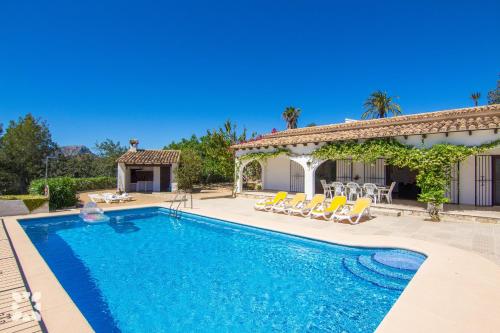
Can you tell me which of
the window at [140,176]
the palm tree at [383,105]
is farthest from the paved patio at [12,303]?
the palm tree at [383,105]

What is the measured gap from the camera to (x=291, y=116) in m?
40.7

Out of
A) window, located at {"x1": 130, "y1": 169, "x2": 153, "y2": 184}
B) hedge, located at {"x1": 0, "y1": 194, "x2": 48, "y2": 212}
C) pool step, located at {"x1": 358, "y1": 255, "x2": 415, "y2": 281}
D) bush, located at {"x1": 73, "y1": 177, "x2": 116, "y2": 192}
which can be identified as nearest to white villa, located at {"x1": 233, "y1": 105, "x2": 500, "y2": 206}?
pool step, located at {"x1": 358, "y1": 255, "x2": 415, "y2": 281}

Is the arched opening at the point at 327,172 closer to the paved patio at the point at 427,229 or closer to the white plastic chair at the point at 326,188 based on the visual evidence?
the white plastic chair at the point at 326,188

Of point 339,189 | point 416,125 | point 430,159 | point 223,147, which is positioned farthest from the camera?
point 223,147

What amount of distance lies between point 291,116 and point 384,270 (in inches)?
1409

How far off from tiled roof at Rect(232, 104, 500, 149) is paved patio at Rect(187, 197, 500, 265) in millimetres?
3652

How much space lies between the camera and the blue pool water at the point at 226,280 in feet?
Result: 15.8

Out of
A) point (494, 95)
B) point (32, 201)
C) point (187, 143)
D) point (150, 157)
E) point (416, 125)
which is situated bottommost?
point (32, 201)

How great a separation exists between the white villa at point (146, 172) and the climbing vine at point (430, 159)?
55.2 ft

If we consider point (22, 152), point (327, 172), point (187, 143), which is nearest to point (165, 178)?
point (327, 172)

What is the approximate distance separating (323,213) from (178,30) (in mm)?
15217

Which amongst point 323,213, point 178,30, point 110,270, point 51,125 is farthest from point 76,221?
point 51,125

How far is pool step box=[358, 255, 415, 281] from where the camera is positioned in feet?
20.0

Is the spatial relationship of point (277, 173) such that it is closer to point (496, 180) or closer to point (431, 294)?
point (496, 180)
